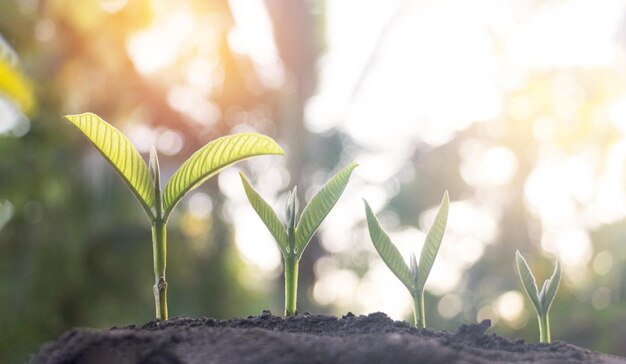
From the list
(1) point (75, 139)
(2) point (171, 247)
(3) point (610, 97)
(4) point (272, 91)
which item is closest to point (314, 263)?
(2) point (171, 247)

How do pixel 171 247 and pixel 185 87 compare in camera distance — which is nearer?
pixel 171 247

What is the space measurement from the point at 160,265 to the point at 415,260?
273mm

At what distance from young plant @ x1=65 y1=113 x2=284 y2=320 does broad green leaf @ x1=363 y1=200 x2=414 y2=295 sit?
132 mm

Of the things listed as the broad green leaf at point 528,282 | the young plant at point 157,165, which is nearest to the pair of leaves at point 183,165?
the young plant at point 157,165

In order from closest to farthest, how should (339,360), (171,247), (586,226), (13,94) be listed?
(339,360) → (13,94) → (171,247) → (586,226)

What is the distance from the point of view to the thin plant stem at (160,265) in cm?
75

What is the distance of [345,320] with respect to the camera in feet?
2.38

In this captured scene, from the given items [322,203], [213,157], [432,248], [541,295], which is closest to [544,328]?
[541,295]

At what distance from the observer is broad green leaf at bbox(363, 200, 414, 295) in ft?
2.57

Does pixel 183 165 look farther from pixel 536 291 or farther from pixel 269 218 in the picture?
pixel 536 291

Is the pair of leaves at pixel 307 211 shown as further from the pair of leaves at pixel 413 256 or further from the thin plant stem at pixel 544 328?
the thin plant stem at pixel 544 328

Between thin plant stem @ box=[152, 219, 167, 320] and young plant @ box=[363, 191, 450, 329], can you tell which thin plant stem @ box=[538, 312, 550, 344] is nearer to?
young plant @ box=[363, 191, 450, 329]

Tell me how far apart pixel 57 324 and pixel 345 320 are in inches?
260

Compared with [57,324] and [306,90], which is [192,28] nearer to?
[306,90]
